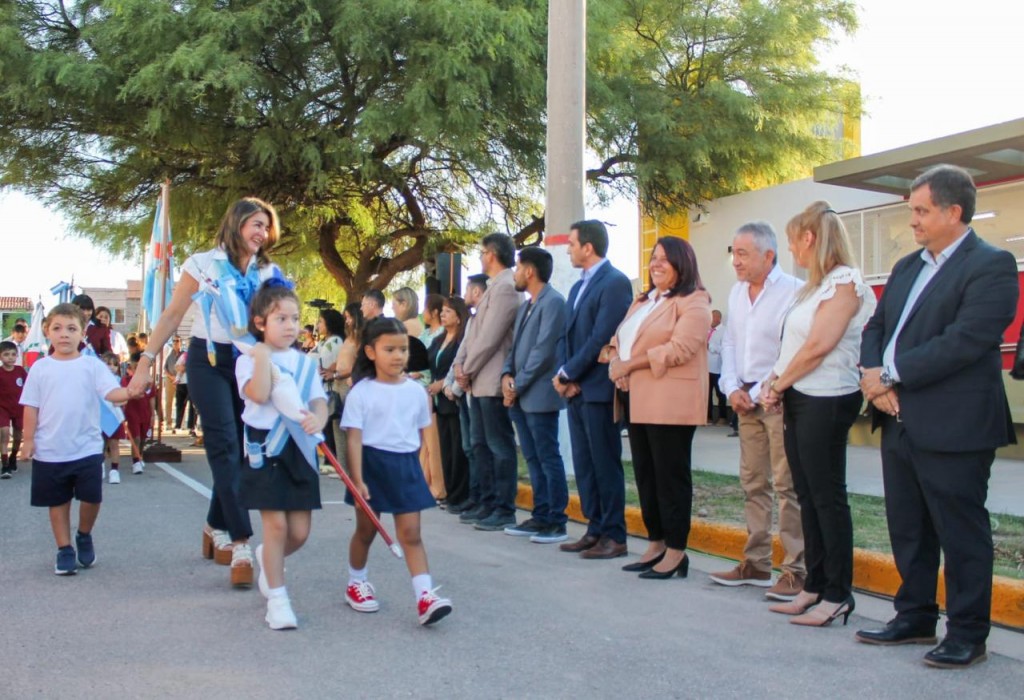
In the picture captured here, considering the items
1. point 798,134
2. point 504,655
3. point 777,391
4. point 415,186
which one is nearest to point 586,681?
point 504,655

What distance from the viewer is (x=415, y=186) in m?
18.5

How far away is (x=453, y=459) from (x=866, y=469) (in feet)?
14.5

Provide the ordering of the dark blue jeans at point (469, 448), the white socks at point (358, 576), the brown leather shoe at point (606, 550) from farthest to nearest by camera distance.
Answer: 1. the dark blue jeans at point (469, 448)
2. the brown leather shoe at point (606, 550)
3. the white socks at point (358, 576)

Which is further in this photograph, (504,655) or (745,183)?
(745,183)

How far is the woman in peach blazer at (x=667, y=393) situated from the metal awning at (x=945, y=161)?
6500 millimetres

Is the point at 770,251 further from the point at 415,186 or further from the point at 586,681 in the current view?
the point at 415,186

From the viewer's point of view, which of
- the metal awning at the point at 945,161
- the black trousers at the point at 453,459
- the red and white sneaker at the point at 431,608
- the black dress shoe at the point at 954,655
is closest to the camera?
the black dress shoe at the point at 954,655

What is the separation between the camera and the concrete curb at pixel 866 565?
4945mm

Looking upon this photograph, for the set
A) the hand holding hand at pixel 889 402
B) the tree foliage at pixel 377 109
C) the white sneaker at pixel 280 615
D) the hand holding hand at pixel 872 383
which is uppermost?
A: the tree foliage at pixel 377 109

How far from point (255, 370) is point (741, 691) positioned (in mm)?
2423

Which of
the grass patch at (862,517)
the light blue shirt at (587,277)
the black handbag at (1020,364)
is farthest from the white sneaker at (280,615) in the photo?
the black handbag at (1020,364)

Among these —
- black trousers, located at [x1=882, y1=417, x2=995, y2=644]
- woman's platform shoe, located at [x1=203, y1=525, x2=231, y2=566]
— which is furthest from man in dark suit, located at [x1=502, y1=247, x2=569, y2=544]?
black trousers, located at [x1=882, y1=417, x2=995, y2=644]

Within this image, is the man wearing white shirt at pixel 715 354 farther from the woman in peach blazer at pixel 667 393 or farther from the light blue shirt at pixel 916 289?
the light blue shirt at pixel 916 289

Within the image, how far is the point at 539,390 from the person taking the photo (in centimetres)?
740
